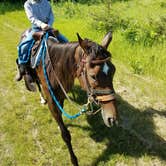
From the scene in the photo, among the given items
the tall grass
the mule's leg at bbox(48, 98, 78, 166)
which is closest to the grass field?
the mule's leg at bbox(48, 98, 78, 166)

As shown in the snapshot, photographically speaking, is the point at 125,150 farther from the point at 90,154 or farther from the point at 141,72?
the point at 141,72

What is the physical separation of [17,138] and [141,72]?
180 inches

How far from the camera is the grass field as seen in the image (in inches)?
239

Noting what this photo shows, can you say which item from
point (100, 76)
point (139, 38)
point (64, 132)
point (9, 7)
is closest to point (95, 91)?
point (100, 76)

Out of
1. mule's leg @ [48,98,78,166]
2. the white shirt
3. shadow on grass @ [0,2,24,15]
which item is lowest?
shadow on grass @ [0,2,24,15]

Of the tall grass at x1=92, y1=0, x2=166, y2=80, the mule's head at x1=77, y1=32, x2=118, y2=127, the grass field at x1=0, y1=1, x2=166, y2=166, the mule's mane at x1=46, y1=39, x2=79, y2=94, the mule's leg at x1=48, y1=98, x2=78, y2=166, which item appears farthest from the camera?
the tall grass at x1=92, y1=0, x2=166, y2=80

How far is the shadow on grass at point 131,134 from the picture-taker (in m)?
6.16

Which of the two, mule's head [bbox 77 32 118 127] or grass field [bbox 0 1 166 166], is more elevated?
mule's head [bbox 77 32 118 127]

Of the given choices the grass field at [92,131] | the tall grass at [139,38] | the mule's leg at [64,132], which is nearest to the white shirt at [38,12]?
the mule's leg at [64,132]

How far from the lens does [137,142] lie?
254 inches

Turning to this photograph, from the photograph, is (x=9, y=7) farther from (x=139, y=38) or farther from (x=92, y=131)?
(x=92, y=131)

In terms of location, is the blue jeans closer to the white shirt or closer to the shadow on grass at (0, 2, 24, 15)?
the white shirt

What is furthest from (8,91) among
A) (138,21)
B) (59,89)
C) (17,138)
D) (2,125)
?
(138,21)

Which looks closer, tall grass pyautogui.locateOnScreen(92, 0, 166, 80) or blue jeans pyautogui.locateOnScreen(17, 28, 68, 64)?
blue jeans pyautogui.locateOnScreen(17, 28, 68, 64)
